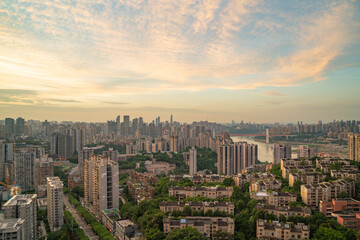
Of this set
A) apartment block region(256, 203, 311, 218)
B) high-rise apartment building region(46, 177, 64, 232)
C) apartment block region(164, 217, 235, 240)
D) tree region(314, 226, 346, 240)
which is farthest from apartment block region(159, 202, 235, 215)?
high-rise apartment building region(46, 177, 64, 232)

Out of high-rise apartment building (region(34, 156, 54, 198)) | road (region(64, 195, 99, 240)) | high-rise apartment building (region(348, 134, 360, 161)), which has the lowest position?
road (region(64, 195, 99, 240))

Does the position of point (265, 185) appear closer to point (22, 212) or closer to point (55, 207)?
point (55, 207)

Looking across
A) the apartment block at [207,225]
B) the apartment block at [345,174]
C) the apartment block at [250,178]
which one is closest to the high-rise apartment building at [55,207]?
the apartment block at [207,225]

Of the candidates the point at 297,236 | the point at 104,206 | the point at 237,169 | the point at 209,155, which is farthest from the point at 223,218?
the point at 209,155

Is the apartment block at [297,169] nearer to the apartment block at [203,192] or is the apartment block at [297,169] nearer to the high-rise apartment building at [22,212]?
the apartment block at [203,192]

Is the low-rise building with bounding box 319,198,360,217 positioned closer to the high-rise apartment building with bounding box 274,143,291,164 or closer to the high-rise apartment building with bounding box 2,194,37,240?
the high-rise apartment building with bounding box 2,194,37,240
